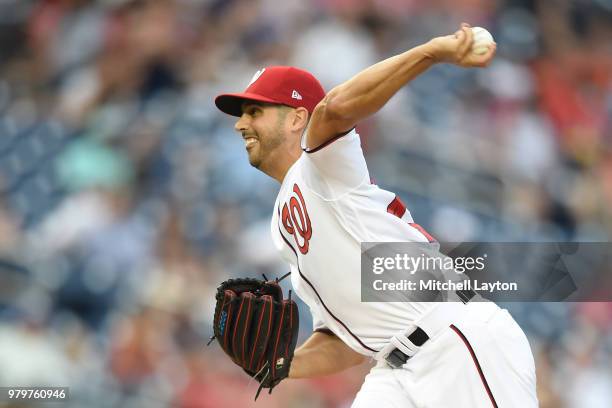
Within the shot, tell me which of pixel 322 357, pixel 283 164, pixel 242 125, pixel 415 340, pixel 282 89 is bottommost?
pixel 322 357

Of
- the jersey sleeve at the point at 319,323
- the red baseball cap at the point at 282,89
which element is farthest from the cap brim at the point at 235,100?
the jersey sleeve at the point at 319,323

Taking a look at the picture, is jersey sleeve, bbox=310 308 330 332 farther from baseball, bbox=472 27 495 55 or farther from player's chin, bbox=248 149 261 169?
baseball, bbox=472 27 495 55

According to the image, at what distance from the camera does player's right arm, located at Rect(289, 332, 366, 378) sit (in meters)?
2.83

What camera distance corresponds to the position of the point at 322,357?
113 inches

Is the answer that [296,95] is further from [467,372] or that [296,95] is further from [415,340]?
[467,372]

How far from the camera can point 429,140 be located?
218 inches

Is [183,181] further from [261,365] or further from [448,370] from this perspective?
[448,370]

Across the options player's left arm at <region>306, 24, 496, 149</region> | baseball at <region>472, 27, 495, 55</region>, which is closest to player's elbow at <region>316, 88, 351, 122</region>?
player's left arm at <region>306, 24, 496, 149</region>

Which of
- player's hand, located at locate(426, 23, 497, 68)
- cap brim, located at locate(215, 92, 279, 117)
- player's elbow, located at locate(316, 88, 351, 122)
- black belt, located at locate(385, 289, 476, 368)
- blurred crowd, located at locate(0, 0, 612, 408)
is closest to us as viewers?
player's hand, located at locate(426, 23, 497, 68)

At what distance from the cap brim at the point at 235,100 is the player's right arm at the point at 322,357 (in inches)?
31.1

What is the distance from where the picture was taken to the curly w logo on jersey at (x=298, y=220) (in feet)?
8.46

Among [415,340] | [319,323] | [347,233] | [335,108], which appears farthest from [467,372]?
[335,108]

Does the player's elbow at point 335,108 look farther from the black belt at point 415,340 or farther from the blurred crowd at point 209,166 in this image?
the blurred crowd at point 209,166

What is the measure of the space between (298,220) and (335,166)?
0.26m
